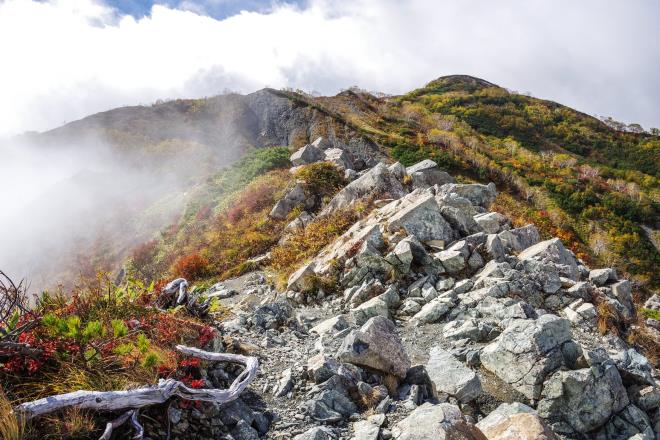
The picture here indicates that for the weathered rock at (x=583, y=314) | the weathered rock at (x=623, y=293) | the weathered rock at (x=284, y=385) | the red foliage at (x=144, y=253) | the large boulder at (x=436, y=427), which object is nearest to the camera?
the large boulder at (x=436, y=427)

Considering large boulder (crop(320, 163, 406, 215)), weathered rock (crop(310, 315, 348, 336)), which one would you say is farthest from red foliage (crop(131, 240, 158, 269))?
weathered rock (crop(310, 315, 348, 336))

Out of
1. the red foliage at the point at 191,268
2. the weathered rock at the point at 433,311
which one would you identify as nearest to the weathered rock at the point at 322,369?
the weathered rock at the point at 433,311

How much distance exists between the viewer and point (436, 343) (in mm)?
8930

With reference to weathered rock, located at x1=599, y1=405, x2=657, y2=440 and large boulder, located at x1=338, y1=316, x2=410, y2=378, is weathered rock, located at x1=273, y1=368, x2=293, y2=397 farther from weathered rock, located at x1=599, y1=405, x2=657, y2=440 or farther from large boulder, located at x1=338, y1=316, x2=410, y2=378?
weathered rock, located at x1=599, y1=405, x2=657, y2=440

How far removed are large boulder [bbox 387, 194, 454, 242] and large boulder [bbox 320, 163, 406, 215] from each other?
Answer: 12.0 feet

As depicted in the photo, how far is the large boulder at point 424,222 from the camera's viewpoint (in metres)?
13.1

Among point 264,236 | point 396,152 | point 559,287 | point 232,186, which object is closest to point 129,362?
point 559,287

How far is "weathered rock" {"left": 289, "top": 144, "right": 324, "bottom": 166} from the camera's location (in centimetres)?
2644

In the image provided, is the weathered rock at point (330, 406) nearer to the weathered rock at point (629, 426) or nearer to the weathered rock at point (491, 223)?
the weathered rock at point (629, 426)

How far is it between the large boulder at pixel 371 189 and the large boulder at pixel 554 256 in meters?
6.33

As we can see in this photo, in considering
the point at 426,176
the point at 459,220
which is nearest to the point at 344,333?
the point at 459,220

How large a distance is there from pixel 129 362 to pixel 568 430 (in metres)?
7.03

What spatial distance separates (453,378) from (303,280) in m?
6.77

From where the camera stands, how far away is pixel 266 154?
30375mm
